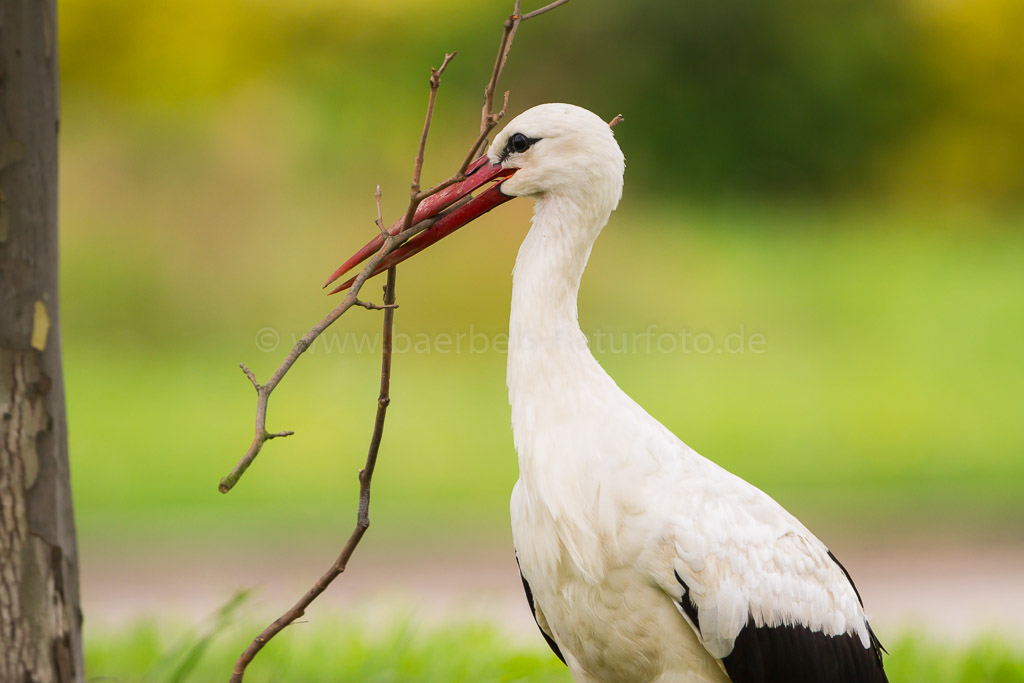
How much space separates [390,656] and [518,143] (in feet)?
5.78

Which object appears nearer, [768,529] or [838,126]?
[768,529]

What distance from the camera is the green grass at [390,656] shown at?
121 inches

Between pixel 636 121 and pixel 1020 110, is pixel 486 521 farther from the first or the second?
pixel 1020 110

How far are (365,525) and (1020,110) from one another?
834 cm

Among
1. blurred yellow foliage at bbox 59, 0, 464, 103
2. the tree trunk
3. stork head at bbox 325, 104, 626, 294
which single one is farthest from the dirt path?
blurred yellow foliage at bbox 59, 0, 464, 103

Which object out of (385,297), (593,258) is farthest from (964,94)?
(385,297)

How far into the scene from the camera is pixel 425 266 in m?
7.28

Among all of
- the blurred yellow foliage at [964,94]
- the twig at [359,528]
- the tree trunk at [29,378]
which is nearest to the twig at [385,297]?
the twig at [359,528]

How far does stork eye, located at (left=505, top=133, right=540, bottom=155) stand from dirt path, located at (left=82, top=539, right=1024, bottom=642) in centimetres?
249

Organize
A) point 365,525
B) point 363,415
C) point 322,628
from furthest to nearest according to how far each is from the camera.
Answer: point 363,415, point 322,628, point 365,525

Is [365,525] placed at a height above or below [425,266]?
below

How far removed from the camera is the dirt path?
4621mm

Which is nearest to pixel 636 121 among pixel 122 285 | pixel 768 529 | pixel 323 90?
pixel 323 90

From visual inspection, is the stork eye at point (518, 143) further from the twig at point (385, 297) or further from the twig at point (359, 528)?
the twig at point (359, 528)
